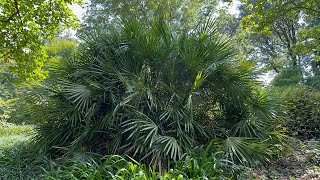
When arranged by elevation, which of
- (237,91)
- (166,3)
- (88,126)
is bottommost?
(88,126)

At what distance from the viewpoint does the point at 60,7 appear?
5281mm

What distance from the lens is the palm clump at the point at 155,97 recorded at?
356cm

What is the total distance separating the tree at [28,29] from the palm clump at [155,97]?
125cm

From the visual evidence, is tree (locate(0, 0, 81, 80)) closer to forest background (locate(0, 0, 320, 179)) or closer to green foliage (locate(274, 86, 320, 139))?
forest background (locate(0, 0, 320, 179))

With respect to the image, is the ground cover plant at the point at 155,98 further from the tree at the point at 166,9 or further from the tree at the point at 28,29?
the tree at the point at 166,9

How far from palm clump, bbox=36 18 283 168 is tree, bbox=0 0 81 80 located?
1255 mm

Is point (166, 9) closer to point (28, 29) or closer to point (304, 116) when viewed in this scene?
point (28, 29)

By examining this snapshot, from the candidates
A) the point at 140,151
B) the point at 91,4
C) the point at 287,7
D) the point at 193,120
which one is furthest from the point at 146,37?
the point at 91,4

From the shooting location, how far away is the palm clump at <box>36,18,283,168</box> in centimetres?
356

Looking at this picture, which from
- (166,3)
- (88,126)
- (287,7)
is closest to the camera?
(88,126)

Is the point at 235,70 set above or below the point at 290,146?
above

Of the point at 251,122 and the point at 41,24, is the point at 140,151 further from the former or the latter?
the point at 41,24

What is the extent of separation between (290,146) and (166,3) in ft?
29.3

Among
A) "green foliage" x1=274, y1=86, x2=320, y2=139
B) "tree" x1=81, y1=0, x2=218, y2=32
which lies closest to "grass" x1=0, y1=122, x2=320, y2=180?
"green foliage" x1=274, y1=86, x2=320, y2=139
